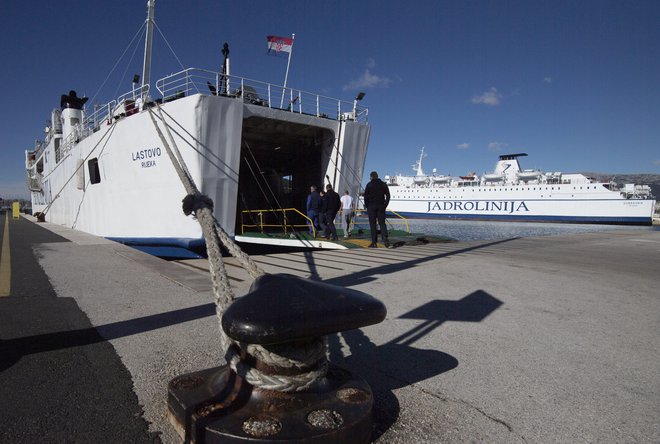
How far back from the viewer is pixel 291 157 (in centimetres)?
1645

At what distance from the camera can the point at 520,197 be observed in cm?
4672

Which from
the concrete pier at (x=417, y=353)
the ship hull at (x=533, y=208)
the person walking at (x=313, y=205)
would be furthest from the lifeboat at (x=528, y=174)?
the concrete pier at (x=417, y=353)

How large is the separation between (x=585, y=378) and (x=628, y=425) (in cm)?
50

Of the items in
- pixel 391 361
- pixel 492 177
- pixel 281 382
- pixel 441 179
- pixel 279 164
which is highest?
pixel 492 177

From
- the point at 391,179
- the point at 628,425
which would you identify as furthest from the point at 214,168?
the point at 391,179

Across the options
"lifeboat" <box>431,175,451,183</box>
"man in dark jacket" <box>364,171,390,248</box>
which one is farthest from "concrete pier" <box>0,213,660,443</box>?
"lifeboat" <box>431,175,451,183</box>

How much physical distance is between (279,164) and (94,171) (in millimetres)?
7713

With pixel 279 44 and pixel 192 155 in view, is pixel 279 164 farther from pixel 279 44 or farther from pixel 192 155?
pixel 192 155

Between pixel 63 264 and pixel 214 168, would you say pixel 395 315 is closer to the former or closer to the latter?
pixel 63 264

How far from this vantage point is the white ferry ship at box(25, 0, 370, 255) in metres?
9.34

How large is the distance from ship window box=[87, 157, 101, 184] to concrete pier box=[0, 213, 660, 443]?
8.75 m

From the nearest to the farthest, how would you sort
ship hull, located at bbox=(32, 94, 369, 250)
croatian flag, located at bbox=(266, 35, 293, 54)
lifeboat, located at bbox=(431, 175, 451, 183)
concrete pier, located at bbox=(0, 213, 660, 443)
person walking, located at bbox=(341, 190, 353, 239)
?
1. concrete pier, located at bbox=(0, 213, 660, 443)
2. ship hull, located at bbox=(32, 94, 369, 250)
3. person walking, located at bbox=(341, 190, 353, 239)
4. croatian flag, located at bbox=(266, 35, 293, 54)
5. lifeboat, located at bbox=(431, 175, 451, 183)

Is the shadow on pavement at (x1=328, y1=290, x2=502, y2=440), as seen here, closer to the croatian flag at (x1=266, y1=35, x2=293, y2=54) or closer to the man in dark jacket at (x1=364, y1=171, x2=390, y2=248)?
the man in dark jacket at (x1=364, y1=171, x2=390, y2=248)

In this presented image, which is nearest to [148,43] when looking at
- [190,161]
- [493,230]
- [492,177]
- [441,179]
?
[190,161]
